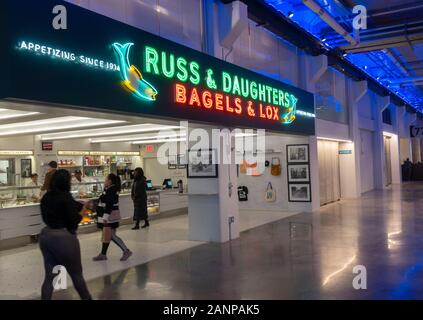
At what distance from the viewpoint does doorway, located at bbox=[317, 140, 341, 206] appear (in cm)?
1375

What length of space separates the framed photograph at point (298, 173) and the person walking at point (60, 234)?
8.75 meters

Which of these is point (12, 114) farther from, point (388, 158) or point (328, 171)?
point (388, 158)

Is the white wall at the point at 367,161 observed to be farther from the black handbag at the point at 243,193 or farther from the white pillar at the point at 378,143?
the black handbag at the point at 243,193

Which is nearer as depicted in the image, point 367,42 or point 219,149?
point 219,149

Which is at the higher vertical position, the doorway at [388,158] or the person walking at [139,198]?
the doorway at [388,158]

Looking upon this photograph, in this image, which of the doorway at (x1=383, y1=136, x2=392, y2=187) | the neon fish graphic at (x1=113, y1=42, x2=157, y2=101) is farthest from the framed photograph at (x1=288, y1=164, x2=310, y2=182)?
the doorway at (x1=383, y1=136, x2=392, y2=187)

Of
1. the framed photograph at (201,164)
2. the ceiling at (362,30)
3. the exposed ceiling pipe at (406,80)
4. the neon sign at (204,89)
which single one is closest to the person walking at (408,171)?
the exposed ceiling pipe at (406,80)

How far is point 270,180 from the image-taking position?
40.1 ft

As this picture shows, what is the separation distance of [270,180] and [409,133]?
17846 millimetres

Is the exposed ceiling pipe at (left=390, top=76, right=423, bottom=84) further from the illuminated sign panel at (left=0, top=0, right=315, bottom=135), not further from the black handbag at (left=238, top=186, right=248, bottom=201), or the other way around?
the illuminated sign panel at (left=0, top=0, right=315, bottom=135)

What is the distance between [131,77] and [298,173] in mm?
7317

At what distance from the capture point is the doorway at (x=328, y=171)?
45.1 feet
